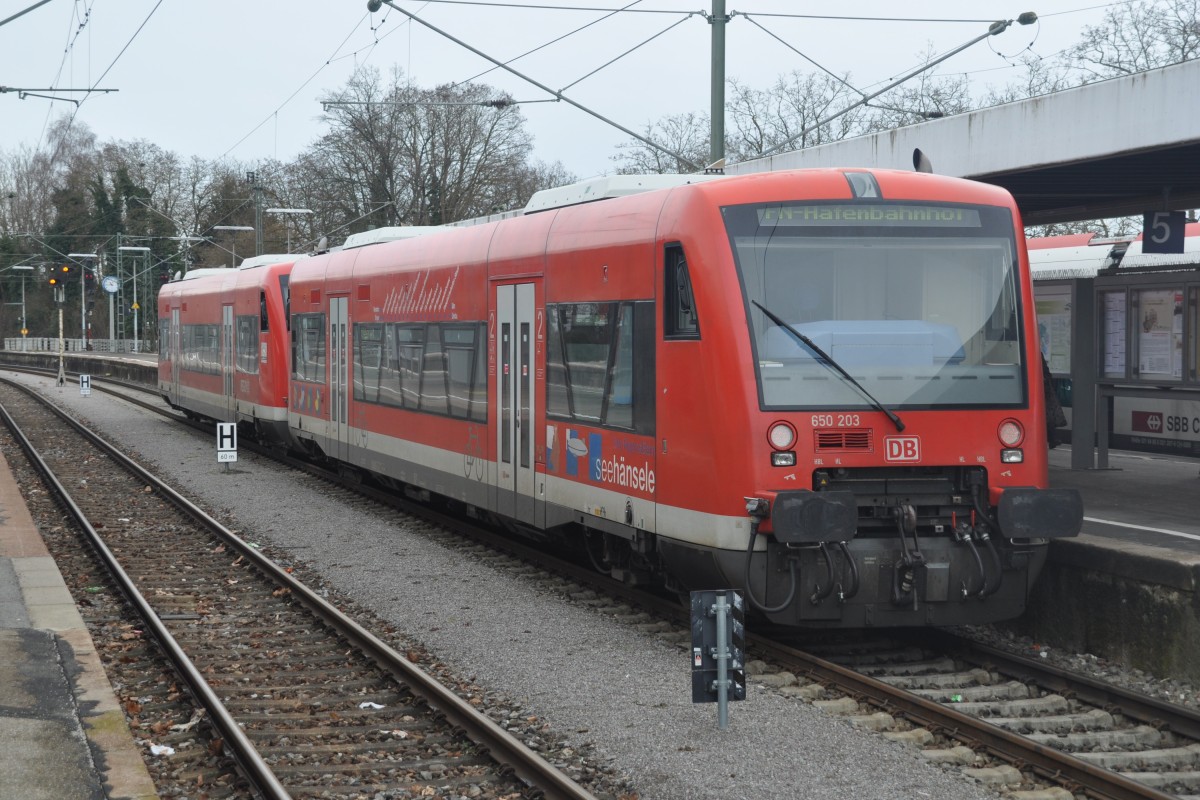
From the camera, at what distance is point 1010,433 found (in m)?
9.06

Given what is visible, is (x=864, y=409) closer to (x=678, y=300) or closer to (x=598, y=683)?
(x=678, y=300)

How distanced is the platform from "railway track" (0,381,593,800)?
A: 22 cm

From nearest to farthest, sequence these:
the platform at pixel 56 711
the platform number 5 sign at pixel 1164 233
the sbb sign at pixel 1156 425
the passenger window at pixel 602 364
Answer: the platform at pixel 56 711 < the passenger window at pixel 602 364 < the platform number 5 sign at pixel 1164 233 < the sbb sign at pixel 1156 425

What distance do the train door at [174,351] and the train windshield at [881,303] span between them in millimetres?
25988

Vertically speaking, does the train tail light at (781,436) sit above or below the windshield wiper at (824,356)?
below

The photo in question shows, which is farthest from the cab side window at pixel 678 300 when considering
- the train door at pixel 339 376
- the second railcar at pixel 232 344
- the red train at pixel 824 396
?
the second railcar at pixel 232 344

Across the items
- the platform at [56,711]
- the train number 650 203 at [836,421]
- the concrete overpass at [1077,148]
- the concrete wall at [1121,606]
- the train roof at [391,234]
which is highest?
the concrete overpass at [1077,148]

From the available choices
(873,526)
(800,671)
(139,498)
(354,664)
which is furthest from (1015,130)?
(139,498)

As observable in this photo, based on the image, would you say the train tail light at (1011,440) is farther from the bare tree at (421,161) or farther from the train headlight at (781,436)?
the bare tree at (421,161)

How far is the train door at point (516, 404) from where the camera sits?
1191 cm

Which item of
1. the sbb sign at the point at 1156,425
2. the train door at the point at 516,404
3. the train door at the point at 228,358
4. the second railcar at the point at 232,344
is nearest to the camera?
the train door at the point at 516,404

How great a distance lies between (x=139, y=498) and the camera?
62.1 ft

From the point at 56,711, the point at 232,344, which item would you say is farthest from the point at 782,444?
the point at 232,344

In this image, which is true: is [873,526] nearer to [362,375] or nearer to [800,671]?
[800,671]
